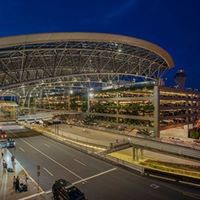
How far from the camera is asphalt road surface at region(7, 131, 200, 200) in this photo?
23975mm

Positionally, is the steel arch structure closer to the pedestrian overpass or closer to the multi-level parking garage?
the multi-level parking garage

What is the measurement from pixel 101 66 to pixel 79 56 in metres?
12.6

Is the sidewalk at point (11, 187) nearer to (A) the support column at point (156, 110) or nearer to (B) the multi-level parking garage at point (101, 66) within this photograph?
(B) the multi-level parking garage at point (101, 66)

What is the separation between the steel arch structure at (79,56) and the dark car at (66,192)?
87.3ft

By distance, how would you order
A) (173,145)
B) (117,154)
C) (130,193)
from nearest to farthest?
(130,193)
(173,145)
(117,154)

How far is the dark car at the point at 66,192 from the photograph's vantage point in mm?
20375

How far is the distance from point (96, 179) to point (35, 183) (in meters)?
6.48

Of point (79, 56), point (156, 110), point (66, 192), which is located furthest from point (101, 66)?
point (66, 192)

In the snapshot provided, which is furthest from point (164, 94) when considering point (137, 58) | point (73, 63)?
point (73, 63)

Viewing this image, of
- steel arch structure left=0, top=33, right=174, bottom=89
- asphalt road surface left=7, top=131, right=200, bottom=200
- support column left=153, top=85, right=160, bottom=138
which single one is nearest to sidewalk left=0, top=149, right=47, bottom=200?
asphalt road surface left=7, top=131, right=200, bottom=200

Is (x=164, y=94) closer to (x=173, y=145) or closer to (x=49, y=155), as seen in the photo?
(x=173, y=145)

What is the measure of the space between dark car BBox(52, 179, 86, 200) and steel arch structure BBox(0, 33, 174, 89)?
87.3ft

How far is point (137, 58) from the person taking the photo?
68.0 meters

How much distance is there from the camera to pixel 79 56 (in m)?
58.6
